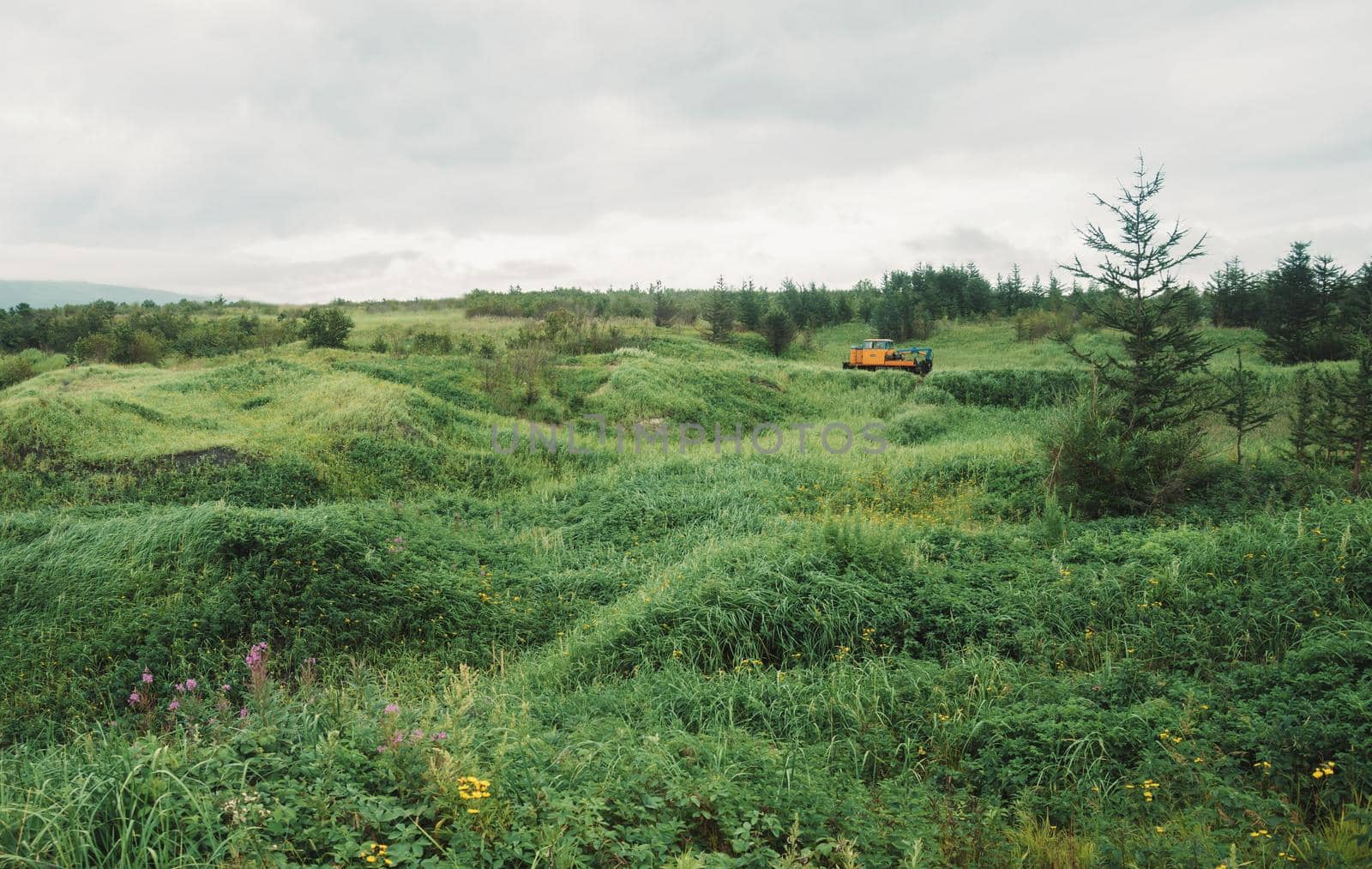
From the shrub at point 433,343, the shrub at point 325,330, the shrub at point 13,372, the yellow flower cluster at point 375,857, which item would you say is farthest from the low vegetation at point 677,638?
the shrub at point 325,330

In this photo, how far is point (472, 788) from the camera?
3023mm

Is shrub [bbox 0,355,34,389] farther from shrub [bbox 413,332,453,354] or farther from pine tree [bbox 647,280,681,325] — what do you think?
pine tree [bbox 647,280,681,325]

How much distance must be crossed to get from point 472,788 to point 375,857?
18.5 inches

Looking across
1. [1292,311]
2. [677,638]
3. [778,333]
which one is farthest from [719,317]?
[677,638]

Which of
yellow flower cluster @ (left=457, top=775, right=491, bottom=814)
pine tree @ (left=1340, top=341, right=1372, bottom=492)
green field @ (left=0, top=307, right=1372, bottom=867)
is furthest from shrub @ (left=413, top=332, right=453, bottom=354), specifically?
pine tree @ (left=1340, top=341, right=1372, bottom=492)

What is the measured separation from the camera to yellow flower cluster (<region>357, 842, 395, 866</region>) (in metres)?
2.61

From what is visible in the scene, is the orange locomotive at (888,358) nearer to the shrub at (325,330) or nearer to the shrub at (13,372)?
the shrub at (325,330)

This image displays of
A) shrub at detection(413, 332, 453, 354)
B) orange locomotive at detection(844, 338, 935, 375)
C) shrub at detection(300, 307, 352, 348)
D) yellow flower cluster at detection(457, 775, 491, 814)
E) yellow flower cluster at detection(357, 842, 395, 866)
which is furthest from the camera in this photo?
orange locomotive at detection(844, 338, 935, 375)

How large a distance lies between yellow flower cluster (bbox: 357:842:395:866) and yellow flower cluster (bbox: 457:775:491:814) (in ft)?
1.05

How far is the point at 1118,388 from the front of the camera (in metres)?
11.0

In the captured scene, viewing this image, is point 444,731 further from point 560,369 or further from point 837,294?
point 837,294

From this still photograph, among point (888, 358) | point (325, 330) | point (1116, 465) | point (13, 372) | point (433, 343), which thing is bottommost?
point (1116, 465)

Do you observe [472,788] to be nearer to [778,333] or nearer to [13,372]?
[13,372]

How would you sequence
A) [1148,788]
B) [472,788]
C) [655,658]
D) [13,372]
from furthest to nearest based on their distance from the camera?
1. [13,372]
2. [655,658]
3. [1148,788]
4. [472,788]
